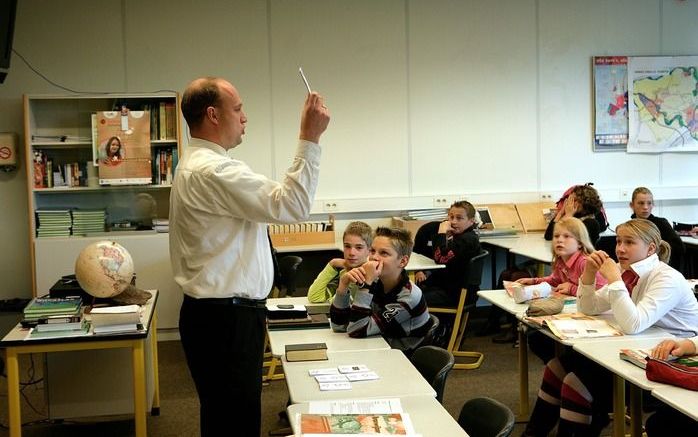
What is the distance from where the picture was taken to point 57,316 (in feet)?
11.0

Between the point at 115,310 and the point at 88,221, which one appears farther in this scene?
the point at 88,221

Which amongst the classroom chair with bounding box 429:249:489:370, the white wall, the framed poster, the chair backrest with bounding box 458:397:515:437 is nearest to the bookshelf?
the white wall

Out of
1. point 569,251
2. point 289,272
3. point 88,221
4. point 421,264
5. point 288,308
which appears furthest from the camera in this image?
point 88,221

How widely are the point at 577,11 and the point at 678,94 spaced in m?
1.35

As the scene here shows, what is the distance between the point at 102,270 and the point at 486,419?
2.14m

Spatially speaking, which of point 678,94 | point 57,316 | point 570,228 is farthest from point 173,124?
point 678,94

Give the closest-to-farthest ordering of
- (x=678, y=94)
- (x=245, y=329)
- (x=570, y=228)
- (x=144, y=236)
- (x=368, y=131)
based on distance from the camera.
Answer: (x=245, y=329), (x=570, y=228), (x=144, y=236), (x=368, y=131), (x=678, y=94)

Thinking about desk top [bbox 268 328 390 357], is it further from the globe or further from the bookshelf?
the bookshelf

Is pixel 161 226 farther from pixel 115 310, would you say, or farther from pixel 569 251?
pixel 569 251

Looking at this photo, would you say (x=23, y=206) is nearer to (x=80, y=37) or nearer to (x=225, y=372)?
(x=80, y=37)

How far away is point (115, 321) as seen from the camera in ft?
10.9

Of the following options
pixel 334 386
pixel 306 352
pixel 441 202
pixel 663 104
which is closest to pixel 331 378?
pixel 334 386

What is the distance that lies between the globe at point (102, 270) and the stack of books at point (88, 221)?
2.68 meters

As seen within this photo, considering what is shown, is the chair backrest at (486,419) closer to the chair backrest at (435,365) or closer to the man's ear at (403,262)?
the chair backrest at (435,365)
